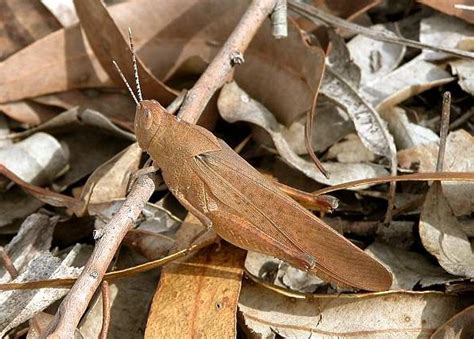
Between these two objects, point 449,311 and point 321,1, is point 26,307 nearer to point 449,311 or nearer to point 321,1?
point 449,311

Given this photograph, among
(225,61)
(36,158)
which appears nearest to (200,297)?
(225,61)

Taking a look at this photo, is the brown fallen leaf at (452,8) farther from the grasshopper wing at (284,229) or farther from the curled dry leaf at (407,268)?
the grasshopper wing at (284,229)

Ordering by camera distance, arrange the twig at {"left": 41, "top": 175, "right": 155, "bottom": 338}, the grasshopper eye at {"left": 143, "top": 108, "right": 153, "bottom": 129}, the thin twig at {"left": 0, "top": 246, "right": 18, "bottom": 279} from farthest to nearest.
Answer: the grasshopper eye at {"left": 143, "top": 108, "right": 153, "bottom": 129} → the thin twig at {"left": 0, "top": 246, "right": 18, "bottom": 279} → the twig at {"left": 41, "top": 175, "right": 155, "bottom": 338}

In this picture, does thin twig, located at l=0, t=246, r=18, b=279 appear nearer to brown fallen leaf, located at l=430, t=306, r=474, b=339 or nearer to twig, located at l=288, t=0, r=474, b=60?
brown fallen leaf, located at l=430, t=306, r=474, b=339

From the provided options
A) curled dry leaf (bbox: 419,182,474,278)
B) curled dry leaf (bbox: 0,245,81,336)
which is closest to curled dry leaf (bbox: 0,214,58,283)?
curled dry leaf (bbox: 0,245,81,336)

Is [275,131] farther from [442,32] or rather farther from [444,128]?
[442,32]

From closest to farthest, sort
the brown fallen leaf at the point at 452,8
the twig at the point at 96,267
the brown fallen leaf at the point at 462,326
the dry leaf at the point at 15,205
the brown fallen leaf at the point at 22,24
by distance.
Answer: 1. the twig at the point at 96,267
2. the brown fallen leaf at the point at 462,326
3. the dry leaf at the point at 15,205
4. the brown fallen leaf at the point at 452,8
5. the brown fallen leaf at the point at 22,24

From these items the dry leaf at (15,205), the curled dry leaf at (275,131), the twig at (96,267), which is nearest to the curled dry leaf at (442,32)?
the curled dry leaf at (275,131)
